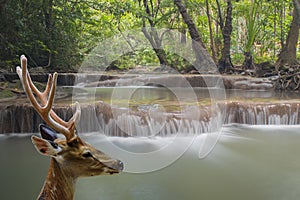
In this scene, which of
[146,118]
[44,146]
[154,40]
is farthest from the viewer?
[154,40]

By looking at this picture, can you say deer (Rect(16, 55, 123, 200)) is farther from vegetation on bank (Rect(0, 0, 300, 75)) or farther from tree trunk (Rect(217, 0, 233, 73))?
tree trunk (Rect(217, 0, 233, 73))

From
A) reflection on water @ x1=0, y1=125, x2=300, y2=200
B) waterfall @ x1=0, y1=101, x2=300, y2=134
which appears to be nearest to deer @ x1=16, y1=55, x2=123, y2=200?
reflection on water @ x1=0, y1=125, x2=300, y2=200

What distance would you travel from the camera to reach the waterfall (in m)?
4.98

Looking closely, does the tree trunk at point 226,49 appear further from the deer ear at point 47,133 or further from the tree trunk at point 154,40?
the deer ear at point 47,133

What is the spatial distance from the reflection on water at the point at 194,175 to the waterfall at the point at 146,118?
246 millimetres

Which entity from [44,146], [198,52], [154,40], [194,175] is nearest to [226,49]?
[198,52]

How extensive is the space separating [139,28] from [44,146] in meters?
8.39

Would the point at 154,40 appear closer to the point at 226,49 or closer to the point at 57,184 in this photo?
the point at 226,49

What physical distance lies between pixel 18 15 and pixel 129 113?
4.61m

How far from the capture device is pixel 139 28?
9.36 m

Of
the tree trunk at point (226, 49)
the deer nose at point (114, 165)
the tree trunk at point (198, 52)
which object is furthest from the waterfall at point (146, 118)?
the tree trunk at point (226, 49)

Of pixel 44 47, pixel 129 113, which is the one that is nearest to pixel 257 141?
pixel 129 113

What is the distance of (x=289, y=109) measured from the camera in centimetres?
565

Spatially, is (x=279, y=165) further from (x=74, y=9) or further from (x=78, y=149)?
(x=74, y=9)
